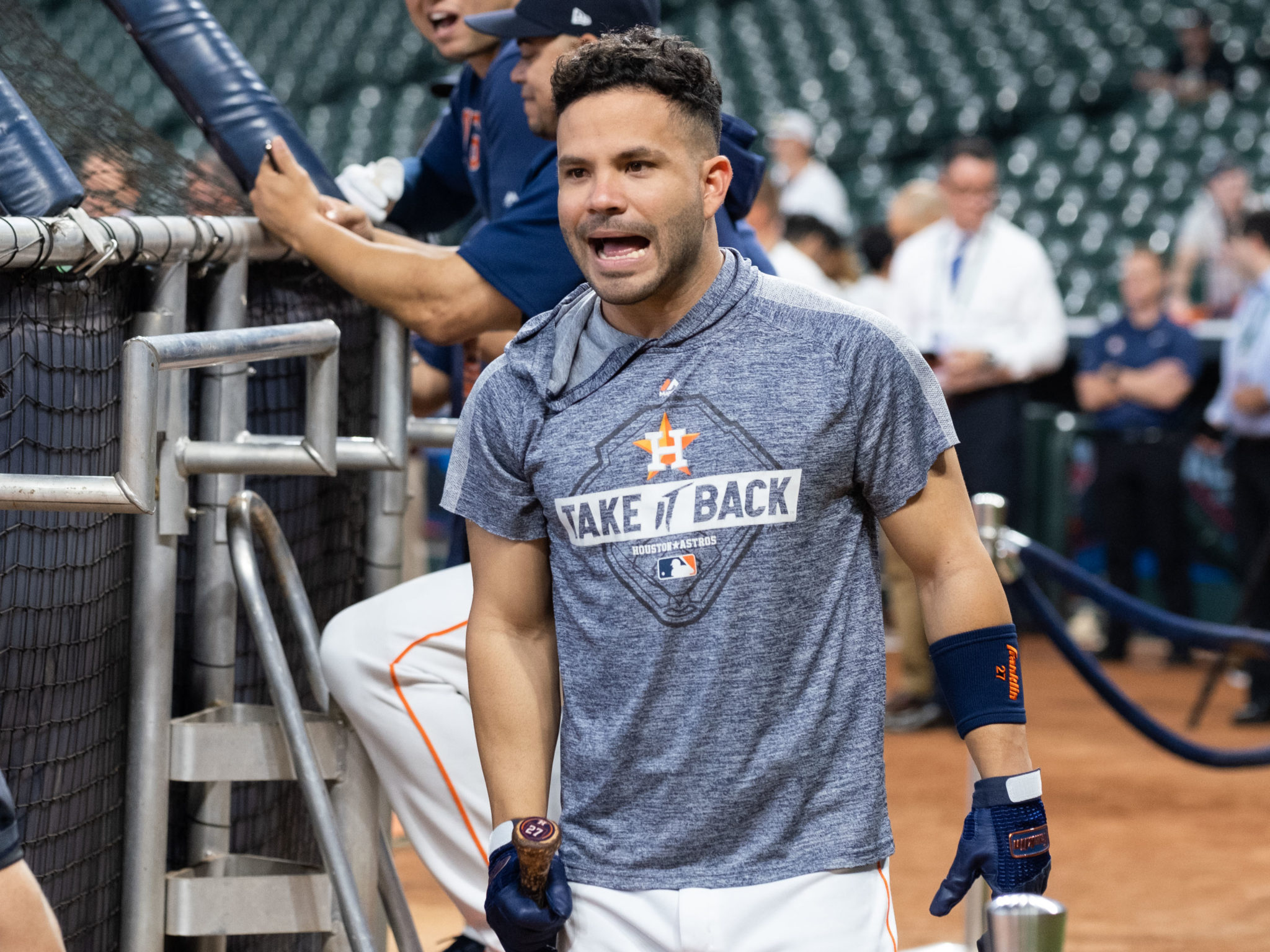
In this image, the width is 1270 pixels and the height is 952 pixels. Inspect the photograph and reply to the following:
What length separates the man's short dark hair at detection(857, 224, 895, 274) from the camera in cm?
845

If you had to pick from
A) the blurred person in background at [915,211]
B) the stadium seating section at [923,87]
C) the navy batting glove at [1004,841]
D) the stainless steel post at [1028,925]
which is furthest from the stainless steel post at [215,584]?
the stadium seating section at [923,87]

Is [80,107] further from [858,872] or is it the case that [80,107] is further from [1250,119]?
[1250,119]

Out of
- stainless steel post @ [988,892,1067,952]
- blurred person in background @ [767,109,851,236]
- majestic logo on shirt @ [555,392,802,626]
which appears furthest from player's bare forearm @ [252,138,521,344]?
blurred person in background @ [767,109,851,236]

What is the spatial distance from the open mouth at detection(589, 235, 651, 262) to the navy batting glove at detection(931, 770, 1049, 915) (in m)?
0.77

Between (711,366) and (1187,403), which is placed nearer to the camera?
(711,366)

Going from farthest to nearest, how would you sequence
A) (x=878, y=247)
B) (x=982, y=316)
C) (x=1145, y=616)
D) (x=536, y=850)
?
1. (x=878, y=247)
2. (x=982, y=316)
3. (x=1145, y=616)
4. (x=536, y=850)

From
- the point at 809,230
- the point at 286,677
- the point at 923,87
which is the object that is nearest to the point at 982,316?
the point at 809,230

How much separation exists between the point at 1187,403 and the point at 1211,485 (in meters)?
0.59

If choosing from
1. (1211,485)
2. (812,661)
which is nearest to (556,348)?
(812,661)

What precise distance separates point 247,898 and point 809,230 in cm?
572

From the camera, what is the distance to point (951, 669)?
2.13 metres

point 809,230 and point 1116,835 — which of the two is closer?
point 1116,835

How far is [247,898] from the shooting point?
256 centimetres

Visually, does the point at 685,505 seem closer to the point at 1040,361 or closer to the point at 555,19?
the point at 555,19
